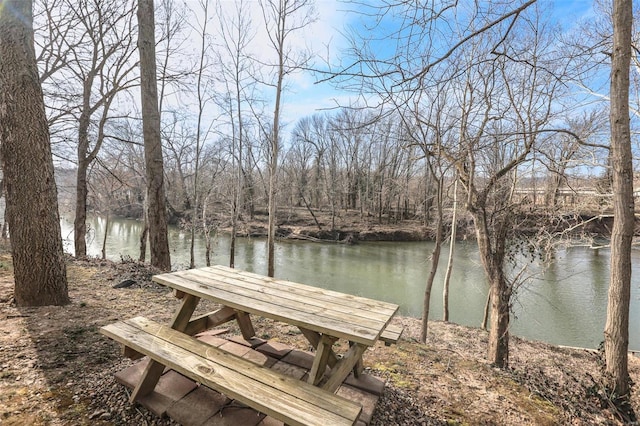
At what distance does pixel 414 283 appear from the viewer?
10781 mm

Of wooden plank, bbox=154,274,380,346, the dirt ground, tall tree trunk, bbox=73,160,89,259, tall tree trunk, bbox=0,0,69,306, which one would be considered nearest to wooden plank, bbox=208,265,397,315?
wooden plank, bbox=154,274,380,346

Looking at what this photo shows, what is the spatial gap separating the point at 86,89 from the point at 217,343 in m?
8.00

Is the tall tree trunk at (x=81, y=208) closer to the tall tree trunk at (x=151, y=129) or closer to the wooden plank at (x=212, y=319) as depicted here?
the tall tree trunk at (x=151, y=129)

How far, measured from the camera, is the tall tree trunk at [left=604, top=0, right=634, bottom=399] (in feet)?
7.89

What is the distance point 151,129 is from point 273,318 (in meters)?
4.37

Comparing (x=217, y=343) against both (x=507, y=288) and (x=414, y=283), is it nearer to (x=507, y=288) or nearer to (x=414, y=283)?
(x=507, y=288)

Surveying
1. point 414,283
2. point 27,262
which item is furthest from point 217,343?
point 414,283

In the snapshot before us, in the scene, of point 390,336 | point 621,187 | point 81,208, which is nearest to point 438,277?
point 621,187

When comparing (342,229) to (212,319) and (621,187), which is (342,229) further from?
(212,319)

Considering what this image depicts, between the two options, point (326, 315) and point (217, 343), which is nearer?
point (326, 315)

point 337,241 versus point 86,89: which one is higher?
point 86,89

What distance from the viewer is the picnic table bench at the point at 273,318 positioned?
126 cm

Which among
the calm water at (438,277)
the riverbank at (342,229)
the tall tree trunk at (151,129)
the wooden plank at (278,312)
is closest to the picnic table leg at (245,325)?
the wooden plank at (278,312)

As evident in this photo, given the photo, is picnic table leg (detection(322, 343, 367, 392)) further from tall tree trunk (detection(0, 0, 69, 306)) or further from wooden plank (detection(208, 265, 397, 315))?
tall tree trunk (detection(0, 0, 69, 306))
